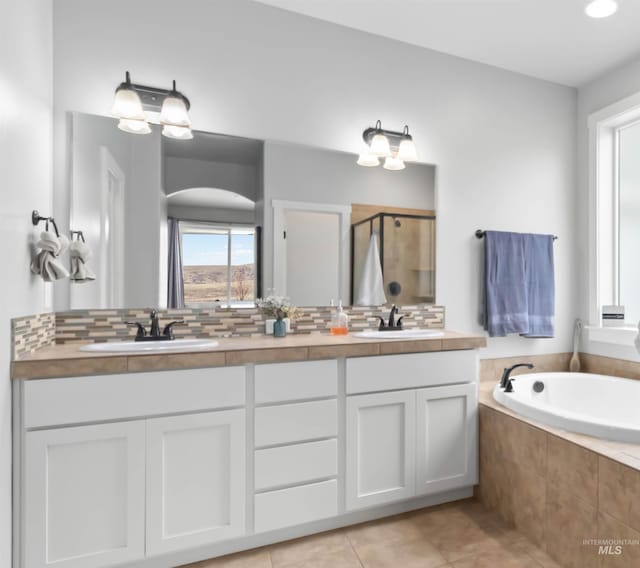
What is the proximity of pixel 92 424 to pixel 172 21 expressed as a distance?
1.97 metres

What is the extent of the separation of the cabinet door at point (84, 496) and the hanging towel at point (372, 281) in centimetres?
138

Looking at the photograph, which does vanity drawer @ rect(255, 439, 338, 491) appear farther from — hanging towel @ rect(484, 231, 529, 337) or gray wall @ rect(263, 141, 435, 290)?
hanging towel @ rect(484, 231, 529, 337)

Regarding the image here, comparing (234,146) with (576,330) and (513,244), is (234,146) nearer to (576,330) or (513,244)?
(513,244)

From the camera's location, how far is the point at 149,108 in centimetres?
198

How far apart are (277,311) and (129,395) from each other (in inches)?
32.8

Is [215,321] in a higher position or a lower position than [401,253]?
lower

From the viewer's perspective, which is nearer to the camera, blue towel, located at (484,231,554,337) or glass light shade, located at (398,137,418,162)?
glass light shade, located at (398,137,418,162)

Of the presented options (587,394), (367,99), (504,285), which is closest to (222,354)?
(367,99)

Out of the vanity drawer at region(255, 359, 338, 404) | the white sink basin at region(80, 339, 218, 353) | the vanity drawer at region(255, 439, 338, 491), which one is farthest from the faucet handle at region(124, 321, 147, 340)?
the vanity drawer at region(255, 439, 338, 491)

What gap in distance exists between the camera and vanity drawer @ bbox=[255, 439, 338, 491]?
1684mm

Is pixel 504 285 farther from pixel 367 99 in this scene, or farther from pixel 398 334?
pixel 367 99

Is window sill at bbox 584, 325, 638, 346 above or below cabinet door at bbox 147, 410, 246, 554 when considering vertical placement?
above

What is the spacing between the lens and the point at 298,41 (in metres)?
2.31

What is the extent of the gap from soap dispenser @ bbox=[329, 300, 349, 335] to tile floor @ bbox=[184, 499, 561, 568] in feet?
3.13
